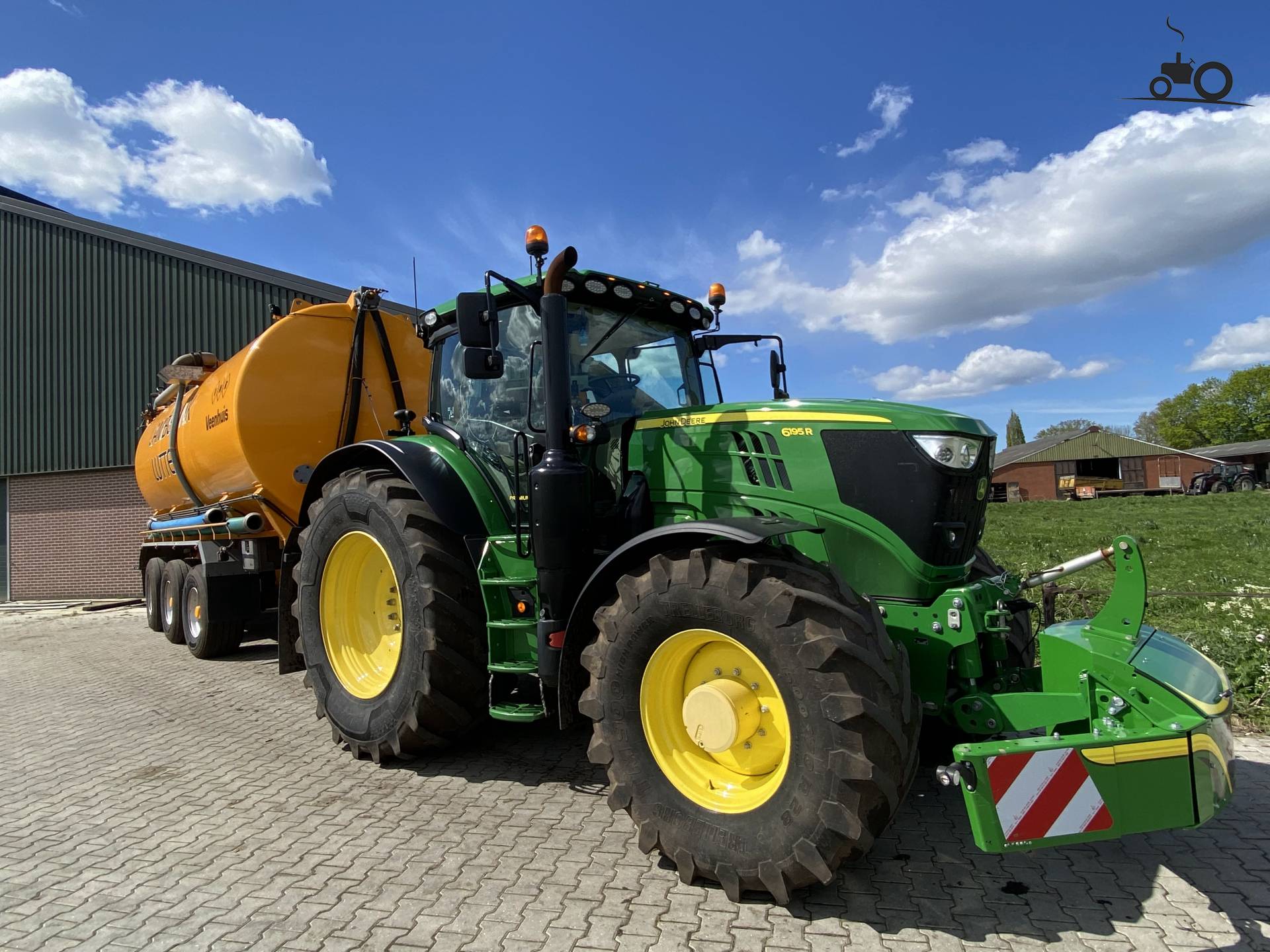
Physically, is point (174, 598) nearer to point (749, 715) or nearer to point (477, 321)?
point (477, 321)

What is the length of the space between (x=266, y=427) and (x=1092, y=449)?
63.3 metres

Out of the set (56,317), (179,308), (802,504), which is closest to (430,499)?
(802,504)

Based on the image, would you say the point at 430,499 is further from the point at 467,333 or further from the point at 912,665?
the point at 912,665

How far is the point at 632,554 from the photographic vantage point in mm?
3338

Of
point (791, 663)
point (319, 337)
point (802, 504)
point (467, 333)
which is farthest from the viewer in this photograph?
point (319, 337)

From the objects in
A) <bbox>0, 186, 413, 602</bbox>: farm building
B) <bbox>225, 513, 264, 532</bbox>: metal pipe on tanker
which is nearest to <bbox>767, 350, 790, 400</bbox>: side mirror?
<bbox>225, 513, 264, 532</bbox>: metal pipe on tanker

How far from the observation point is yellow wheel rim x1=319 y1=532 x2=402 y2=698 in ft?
16.1

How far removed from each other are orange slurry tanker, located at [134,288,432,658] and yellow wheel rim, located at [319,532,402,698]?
0.71 metres

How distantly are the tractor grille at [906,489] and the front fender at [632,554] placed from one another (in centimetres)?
30

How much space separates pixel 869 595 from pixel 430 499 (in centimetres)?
237

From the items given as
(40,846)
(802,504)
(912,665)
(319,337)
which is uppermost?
(319,337)

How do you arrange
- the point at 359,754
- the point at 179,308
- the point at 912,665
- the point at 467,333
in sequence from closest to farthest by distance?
the point at 912,665 → the point at 467,333 → the point at 359,754 → the point at 179,308

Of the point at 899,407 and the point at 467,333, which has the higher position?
the point at 467,333

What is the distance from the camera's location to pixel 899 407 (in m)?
3.42
